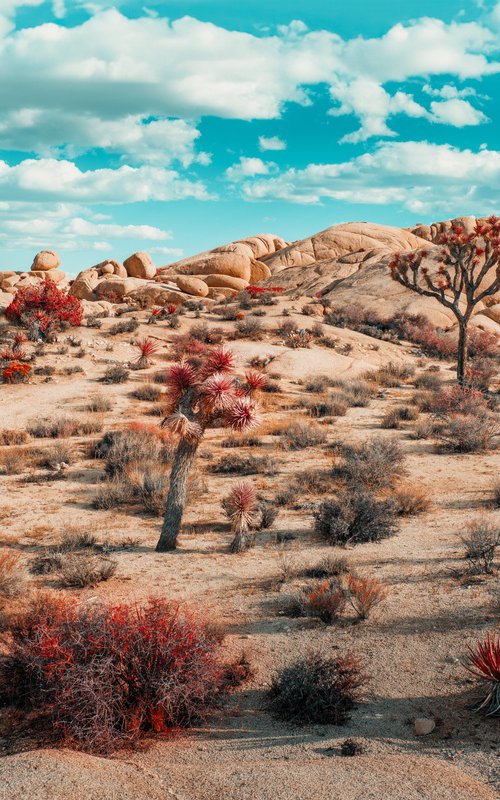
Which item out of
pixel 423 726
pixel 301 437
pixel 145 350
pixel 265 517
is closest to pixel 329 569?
pixel 265 517

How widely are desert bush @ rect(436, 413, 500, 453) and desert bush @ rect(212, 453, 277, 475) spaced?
14.8 ft

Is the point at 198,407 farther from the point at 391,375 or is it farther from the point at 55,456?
the point at 391,375

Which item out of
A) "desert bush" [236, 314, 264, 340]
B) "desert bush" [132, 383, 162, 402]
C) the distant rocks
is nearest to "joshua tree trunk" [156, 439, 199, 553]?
"desert bush" [132, 383, 162, 402]

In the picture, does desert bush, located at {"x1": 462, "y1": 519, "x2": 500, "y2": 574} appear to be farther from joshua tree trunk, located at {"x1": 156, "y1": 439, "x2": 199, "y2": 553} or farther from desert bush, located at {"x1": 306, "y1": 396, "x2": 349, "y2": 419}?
desert bush, located at {"x1": 306, "y1": 396, "x2": 349, "y2": 419}

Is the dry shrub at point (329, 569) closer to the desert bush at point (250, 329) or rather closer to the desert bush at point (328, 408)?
the desert bush at point (328, 408)

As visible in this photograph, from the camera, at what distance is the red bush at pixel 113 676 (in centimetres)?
475

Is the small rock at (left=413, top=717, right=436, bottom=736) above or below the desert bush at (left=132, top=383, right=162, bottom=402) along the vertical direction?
below

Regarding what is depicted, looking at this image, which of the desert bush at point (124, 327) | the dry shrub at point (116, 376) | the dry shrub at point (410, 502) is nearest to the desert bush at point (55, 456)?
the dry shrub at point (116, 376)

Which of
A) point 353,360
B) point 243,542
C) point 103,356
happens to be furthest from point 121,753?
point 353,360

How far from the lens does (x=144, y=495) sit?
11.9 metres

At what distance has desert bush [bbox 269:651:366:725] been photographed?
5148mm

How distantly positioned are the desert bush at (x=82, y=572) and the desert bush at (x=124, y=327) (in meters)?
20.5

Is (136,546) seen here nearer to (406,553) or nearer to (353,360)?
(406,553)

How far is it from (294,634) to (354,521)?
3371 mm
